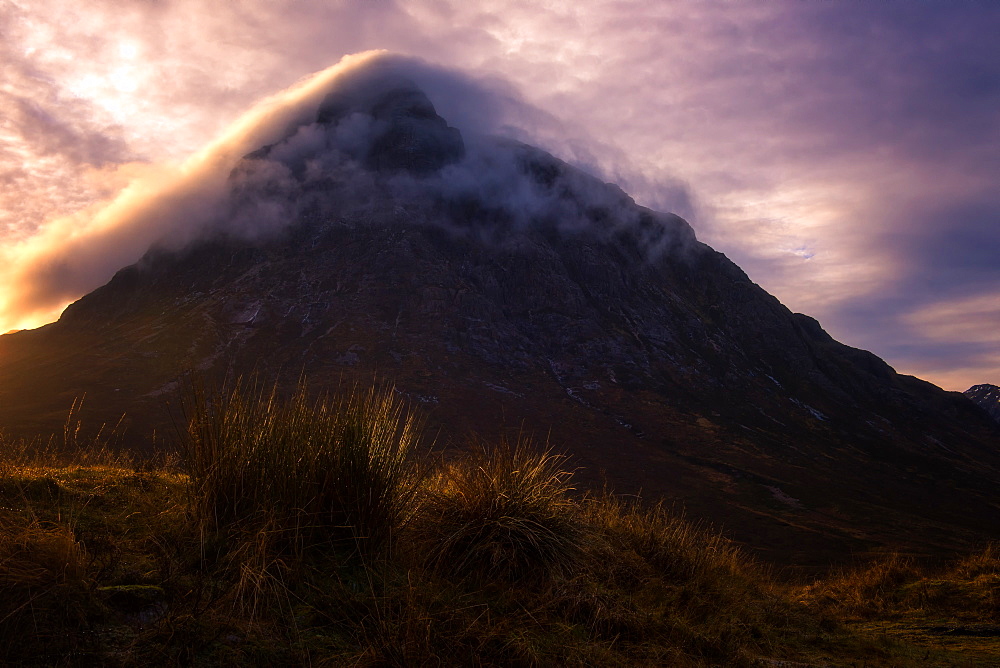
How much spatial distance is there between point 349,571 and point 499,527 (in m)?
1.38

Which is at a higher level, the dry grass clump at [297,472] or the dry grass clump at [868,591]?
the dry grass clump at [297,472]

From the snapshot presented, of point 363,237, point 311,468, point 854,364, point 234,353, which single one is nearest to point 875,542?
point 311,468

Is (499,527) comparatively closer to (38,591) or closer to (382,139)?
(38,591)

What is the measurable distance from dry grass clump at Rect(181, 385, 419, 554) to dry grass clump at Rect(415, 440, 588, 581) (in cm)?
41

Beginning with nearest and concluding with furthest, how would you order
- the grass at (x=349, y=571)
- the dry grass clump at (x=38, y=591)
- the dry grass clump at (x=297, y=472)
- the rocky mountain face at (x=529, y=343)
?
the dry grass clump at (x=38, y=591) → the grass at (x=349, y=571) → the dry grass clump at (x=297, y=472) → the rocky mountain face at (x=529, y=343)

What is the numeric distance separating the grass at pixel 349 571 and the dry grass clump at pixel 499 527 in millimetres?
20

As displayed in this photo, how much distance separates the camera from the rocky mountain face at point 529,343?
6744cm

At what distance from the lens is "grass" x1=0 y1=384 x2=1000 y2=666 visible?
10.5 feet

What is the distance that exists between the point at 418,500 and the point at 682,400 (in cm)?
9983

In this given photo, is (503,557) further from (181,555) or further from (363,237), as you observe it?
(363,237)

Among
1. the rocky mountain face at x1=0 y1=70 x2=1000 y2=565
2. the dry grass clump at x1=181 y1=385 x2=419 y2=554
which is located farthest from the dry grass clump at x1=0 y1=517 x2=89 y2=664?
the rocky mountain face at x1=0 y1=70 x2=1000 y2=565

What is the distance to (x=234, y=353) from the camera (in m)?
82.3

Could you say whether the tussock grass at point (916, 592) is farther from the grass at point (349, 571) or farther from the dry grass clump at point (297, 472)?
the dry grass clump at point (297, 472)

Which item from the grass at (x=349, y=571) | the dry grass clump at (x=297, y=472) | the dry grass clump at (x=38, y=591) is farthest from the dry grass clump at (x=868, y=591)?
the dry grass clump at (x=38, y=591)
